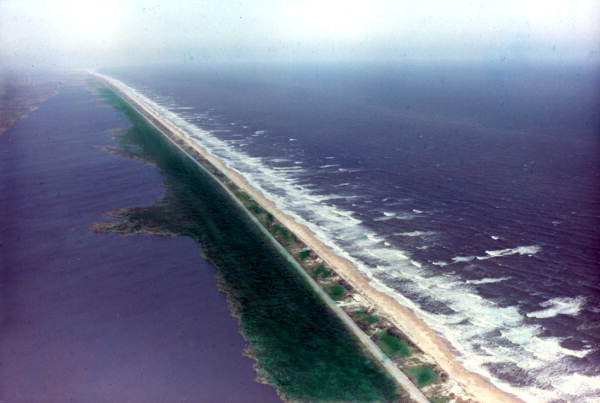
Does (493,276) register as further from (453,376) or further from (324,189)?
(324,189)

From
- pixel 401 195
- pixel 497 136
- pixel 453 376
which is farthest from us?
pixel 497 136

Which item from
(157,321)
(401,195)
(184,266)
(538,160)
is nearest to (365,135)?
(538,160)

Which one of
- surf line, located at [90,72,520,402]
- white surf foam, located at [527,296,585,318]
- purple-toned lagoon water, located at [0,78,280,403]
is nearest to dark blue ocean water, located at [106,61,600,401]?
white surf foam, located at [527,296,585,318]

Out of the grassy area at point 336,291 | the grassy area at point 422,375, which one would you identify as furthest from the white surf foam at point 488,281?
the grassy area at point 422,375

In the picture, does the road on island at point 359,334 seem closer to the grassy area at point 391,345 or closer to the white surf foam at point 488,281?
the grassy area at point 391,345

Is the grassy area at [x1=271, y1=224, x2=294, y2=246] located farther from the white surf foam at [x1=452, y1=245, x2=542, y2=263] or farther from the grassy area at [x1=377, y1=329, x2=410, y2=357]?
the grassy area at [x1=377, y1=329, x2=410, y2=357]

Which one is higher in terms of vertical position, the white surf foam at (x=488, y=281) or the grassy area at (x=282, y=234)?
the grassy area at (x=282, y=234)
